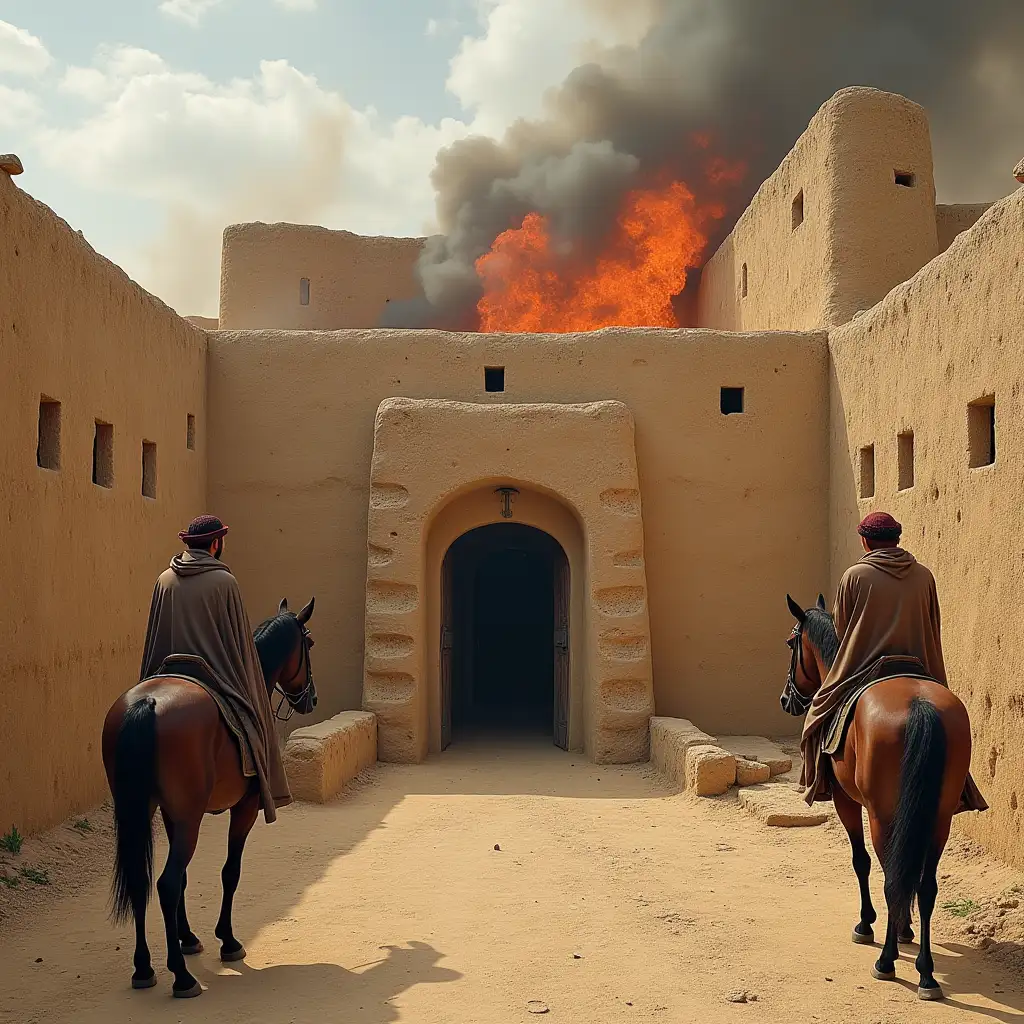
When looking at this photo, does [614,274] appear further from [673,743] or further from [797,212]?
[673,743]

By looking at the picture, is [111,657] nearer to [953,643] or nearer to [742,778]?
[742,778]

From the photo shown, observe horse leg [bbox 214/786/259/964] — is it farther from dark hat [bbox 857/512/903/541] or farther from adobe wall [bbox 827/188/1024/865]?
adobe wall [bbox 827/188/1024/865]

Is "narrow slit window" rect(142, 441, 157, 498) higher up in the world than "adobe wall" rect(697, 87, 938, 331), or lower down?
lower down

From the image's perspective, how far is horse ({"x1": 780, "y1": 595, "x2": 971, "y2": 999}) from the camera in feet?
17.4

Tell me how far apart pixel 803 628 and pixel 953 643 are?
239 cm

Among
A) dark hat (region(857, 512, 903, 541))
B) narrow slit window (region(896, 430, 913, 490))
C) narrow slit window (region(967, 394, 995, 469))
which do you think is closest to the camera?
dark hat (region(857, 512, 903, 541))

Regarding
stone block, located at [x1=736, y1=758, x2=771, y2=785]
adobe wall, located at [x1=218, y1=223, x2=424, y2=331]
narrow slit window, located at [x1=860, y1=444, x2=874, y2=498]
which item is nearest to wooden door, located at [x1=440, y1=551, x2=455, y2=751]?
stone block, located at [x1=736, y1=758, x2=771, y2=785]

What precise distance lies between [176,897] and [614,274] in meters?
15.1

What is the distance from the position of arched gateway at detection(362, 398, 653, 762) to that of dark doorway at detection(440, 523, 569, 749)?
241 mm

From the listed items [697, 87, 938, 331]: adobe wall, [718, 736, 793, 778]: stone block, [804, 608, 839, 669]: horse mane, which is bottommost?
[718, 736, 793, 778]: stone block

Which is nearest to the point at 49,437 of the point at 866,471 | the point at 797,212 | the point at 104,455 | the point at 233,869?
the point at 104,455

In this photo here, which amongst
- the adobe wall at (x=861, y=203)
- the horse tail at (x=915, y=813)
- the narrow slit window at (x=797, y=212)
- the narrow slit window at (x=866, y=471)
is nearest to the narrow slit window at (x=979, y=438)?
the narrow slit window at (x=866, y=471)

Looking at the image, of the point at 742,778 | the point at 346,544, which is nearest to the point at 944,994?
the point at 742,778

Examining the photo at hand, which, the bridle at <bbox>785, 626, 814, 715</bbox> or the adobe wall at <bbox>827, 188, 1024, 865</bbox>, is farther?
the adobe wall at <bbox>827, 188, 1024, 865</bbox>
